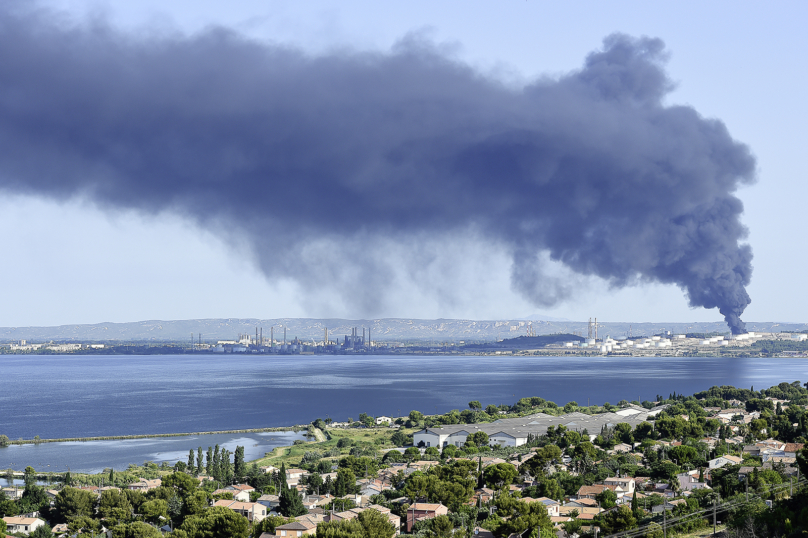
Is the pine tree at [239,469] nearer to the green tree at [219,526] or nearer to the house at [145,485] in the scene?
the house at [145,485]

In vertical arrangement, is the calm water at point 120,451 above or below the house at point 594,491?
below

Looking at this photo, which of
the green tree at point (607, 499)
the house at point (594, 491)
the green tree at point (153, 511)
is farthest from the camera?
the house at point (594, 491)

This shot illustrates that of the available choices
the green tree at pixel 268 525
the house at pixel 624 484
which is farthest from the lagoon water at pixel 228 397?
the house at pixel 624 484

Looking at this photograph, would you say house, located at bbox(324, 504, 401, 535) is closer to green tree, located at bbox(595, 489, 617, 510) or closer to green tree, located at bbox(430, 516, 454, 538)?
green tree, located at bbox(430, 516, 454, 538)

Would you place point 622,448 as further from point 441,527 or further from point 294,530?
point 294,530

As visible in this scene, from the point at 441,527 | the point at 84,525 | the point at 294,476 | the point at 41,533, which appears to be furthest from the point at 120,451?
the point at 441,527

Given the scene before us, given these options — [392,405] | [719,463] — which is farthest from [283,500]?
[392,405]

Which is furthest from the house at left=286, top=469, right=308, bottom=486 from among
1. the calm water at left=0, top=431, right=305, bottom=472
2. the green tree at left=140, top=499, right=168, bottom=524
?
the calm water at left=0, top=431, right=305, bottom=472

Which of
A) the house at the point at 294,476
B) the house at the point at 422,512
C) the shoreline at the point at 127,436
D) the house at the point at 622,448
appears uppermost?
the house at the point at 422,512
